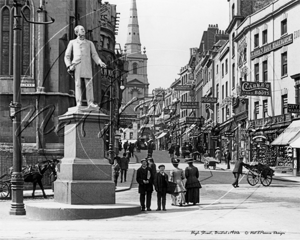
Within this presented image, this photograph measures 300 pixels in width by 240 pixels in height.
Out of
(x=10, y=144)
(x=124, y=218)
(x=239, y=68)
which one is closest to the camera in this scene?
(x=124, y=218)

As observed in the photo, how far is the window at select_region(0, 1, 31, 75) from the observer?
29203 millimetres

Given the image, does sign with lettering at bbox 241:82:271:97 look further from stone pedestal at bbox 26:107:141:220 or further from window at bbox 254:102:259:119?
stone pedestal at bbox 26:107:141:220

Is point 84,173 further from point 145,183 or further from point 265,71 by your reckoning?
point 265,71

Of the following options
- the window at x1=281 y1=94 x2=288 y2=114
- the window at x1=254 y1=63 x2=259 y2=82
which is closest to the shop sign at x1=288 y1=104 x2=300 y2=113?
the window at x1=281 y1=94 x2=288 y2=114

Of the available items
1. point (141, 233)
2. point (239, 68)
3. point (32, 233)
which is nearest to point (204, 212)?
point (141, 233)

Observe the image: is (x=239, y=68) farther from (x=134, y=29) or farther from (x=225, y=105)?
(x=134, y=29)

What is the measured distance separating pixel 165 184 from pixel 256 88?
26.3 metres

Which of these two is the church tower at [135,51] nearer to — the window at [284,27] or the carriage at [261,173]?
the carriage at [261,173]

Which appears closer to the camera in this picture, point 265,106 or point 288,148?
point 288,148

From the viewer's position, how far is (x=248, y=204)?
65.9 feet

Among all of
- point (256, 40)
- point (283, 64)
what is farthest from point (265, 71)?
point (256, 40)

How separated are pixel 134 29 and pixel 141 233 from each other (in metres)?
7.68

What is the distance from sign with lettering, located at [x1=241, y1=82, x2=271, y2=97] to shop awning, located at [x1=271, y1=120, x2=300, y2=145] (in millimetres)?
4218

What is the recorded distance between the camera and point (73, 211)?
Answer: 51.1 feet
